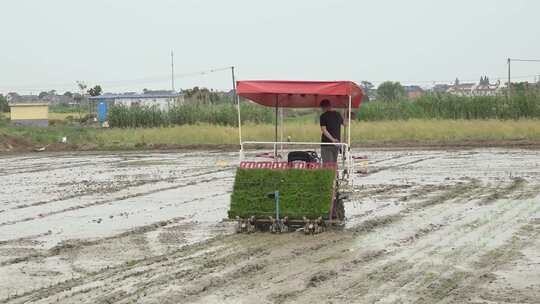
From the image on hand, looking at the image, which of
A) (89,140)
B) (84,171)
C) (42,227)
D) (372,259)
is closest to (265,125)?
(89,140)

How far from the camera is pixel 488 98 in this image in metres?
43.4

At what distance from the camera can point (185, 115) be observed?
154 feet

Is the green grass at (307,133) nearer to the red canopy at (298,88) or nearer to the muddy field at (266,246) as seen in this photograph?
the muddy field at (266,246)

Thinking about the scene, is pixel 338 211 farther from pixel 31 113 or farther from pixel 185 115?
pixel 31 113

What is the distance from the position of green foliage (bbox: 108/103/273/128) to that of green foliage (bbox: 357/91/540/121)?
5.97 metres

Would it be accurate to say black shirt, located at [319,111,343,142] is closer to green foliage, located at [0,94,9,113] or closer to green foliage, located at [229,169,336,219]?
green foliage, located at [229,169,336,219]

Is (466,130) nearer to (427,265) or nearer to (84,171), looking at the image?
(84,171)

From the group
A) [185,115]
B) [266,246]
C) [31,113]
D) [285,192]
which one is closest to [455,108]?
[185,115]

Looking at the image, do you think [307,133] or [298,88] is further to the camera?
[307,133]

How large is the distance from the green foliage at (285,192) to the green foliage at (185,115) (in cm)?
3251

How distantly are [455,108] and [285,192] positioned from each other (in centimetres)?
3299

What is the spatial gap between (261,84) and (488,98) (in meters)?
32.6

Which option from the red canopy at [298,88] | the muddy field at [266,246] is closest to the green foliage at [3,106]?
the muddy field at [266,246]

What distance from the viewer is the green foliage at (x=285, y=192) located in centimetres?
1254
